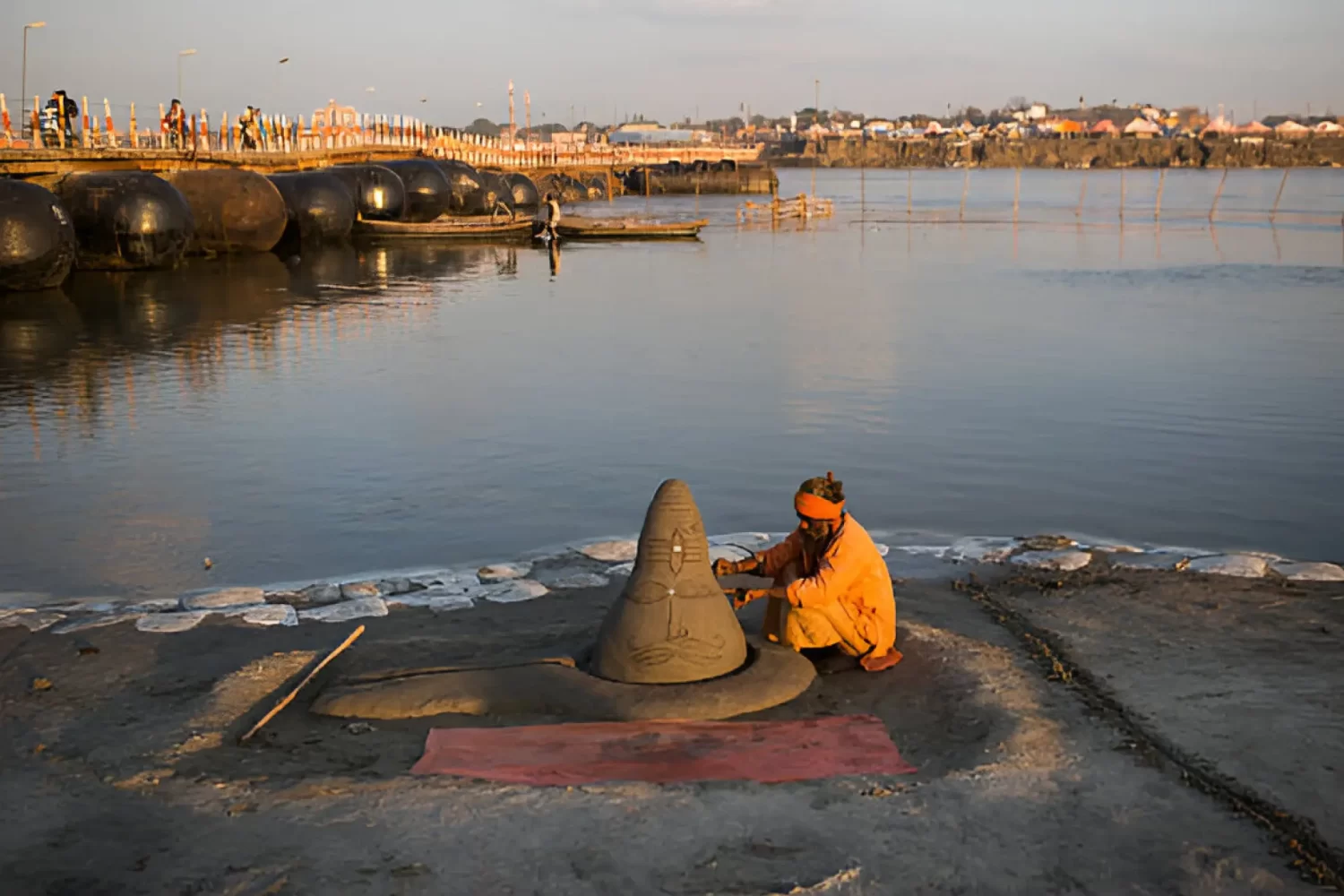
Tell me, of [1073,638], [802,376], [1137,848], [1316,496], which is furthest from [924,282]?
[1137,848]

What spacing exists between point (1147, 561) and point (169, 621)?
6912mm

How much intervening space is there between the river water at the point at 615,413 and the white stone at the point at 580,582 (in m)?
0.92

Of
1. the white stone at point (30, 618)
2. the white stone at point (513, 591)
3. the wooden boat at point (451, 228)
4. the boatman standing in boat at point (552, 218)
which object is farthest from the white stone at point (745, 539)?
the wooden boat at point (451, 228)

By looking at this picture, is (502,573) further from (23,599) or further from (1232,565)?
(1232,565)

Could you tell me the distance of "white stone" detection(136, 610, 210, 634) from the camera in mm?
8492

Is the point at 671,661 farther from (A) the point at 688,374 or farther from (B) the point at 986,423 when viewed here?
(A) the point at 688,374

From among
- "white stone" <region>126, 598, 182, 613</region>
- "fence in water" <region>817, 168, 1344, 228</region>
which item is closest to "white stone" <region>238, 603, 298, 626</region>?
"white stone" <region>126, 598, 182, 613</region>

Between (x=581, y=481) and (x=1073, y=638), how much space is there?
571cm

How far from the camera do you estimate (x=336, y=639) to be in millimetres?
8367

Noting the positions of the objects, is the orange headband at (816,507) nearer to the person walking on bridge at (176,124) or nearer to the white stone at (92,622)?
the white stone at (92,622)

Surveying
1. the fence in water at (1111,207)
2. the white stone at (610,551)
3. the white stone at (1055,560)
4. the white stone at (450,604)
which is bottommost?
the white stone at (450,604)

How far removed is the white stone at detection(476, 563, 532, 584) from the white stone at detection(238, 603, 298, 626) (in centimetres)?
139

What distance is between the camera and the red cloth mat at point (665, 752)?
625 centimetres

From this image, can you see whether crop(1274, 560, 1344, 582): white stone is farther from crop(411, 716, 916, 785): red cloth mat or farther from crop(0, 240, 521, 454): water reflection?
crop(0, 240, 521, 454): water reflection
